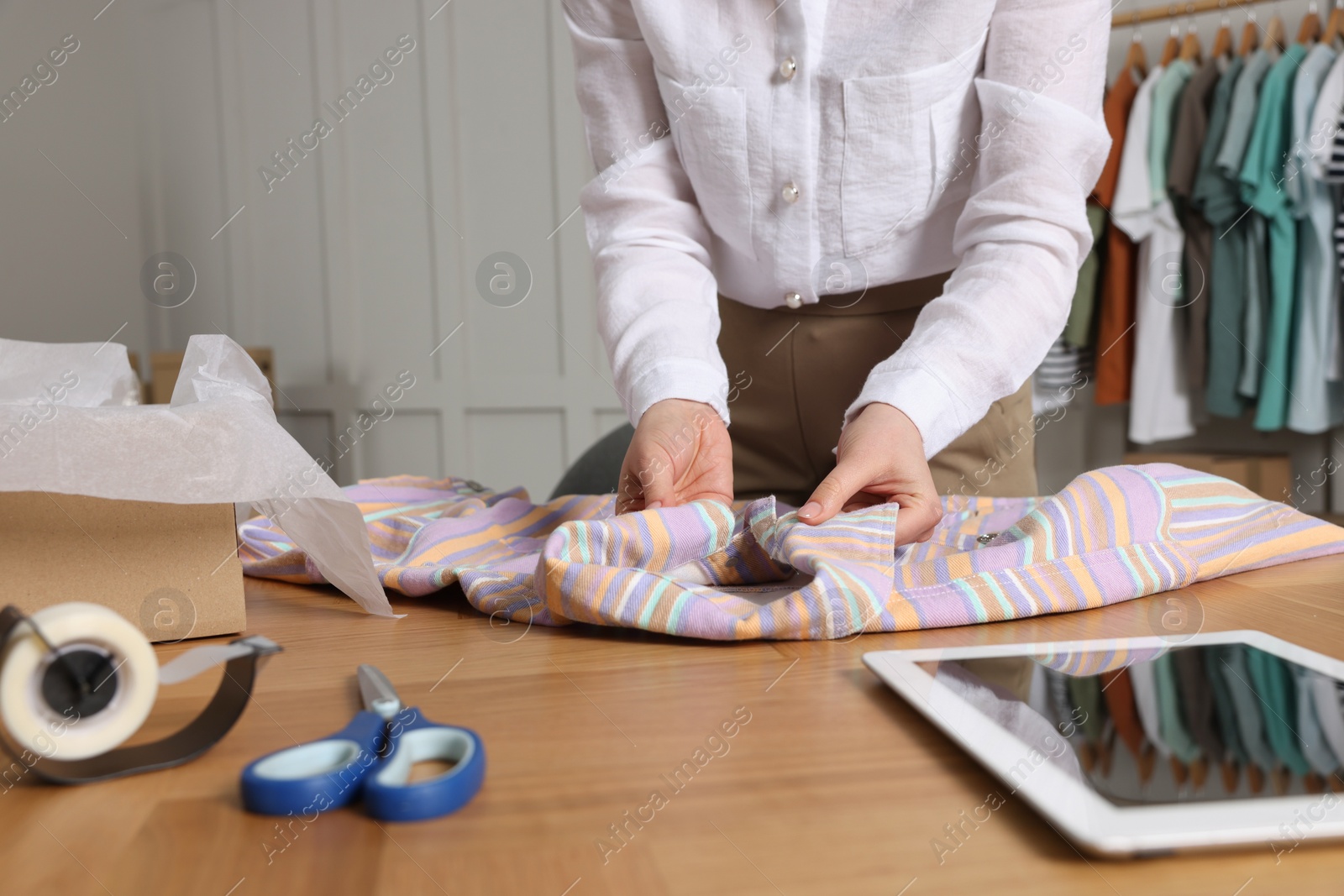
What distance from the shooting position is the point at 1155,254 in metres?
2.61

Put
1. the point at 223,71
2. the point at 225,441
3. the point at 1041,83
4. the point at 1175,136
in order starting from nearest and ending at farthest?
the point at 225,441 → the point at 1041,83 → the point at 1175,136 → the point at 223,71

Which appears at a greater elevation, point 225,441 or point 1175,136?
point 1175,136

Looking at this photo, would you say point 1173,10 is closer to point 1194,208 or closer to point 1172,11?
point 1172,11

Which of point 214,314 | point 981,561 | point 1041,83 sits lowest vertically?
point 214,314

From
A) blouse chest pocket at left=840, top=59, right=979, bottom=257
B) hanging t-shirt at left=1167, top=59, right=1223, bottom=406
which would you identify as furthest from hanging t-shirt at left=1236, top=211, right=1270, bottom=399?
blouse chest pocket at left=840, top=59, right=979, bottom=257

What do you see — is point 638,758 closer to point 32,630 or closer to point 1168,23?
point 32,630

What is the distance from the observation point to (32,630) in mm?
266

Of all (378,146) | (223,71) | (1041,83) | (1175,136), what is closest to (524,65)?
(378,146)

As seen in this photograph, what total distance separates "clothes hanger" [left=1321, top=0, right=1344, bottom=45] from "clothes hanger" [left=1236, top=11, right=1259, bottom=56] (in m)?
0.17

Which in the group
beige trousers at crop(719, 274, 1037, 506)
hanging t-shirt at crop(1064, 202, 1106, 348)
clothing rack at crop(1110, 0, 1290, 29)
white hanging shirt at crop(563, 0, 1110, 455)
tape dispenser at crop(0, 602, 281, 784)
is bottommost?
hanging t-shirt at crop(1064, 202, 1106, 348)

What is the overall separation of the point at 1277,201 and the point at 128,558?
2.62 m

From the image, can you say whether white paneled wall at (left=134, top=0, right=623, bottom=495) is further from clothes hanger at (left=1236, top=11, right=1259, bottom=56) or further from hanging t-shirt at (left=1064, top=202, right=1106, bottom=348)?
clothes hanger at (left=1236, top=11, right=1259, bottom=56)

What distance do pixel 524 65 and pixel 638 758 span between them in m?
2.95

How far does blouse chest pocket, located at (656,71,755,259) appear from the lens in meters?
0.86
